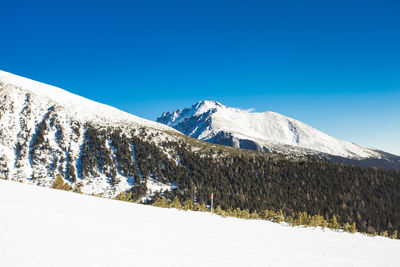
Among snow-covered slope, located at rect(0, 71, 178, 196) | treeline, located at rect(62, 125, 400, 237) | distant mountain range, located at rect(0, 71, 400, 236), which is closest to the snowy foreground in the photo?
distant mountain range, located at rect(0, 71, 400, 236)

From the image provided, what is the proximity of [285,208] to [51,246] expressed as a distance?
72661 millimetres

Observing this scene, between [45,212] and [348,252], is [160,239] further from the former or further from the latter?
[348,252]

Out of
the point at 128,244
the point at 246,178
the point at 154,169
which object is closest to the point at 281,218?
the point at 128,244

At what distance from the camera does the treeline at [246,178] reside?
194ft

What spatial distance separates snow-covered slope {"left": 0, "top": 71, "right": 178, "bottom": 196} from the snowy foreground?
41.5 metres

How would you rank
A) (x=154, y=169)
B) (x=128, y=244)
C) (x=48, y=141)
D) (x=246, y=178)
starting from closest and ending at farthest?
(x=128, y=244) → (x=48, y=141) → (x=154, y=169) → (x=246, y=178)

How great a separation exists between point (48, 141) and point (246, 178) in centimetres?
5909

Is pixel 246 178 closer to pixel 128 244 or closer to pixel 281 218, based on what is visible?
pixel 281 218

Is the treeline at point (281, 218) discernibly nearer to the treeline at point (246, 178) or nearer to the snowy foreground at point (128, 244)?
the snowy foreground at point (128, 244)

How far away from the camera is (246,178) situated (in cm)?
7625

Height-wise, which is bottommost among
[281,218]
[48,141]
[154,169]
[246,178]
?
[281,218]

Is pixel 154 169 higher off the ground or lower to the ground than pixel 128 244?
higher

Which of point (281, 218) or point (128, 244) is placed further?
point (281, 218)

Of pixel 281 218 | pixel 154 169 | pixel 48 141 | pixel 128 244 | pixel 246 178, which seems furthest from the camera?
pixel 246 178
